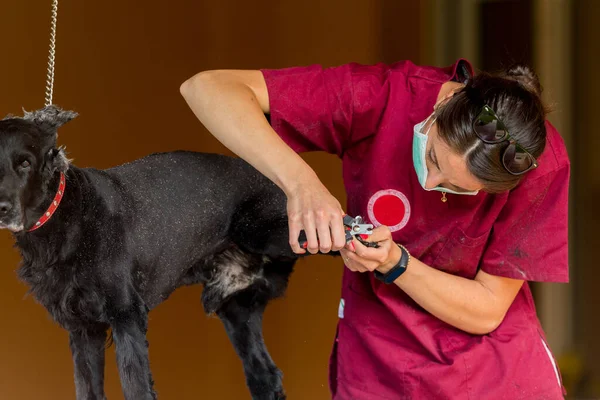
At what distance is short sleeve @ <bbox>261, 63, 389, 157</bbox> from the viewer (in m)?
1.43

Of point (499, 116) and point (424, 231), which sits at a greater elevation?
point (499, 116)

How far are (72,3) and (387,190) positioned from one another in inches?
40.9

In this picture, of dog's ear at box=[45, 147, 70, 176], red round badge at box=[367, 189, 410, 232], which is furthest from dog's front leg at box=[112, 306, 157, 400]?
red round badge at box=[367, 189, 410, 232]

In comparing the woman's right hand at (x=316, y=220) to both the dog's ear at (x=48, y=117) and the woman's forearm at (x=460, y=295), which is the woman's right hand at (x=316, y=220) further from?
the dog's ear at (x=48, y=117)

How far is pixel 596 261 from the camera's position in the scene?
2846mm

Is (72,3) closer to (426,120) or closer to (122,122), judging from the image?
(122,122)

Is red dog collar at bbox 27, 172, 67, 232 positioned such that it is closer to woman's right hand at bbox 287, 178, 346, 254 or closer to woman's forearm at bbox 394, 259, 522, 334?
woman's right hand at bbox 287, 178, 346, 254

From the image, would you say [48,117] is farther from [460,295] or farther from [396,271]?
[460,295]

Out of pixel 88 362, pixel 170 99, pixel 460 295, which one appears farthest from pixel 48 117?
pixel 170 99

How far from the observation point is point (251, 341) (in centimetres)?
161

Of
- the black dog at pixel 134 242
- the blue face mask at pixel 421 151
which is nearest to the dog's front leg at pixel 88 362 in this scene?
the black dog at pixel 134 242

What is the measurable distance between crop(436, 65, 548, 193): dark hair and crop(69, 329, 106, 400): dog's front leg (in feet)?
2.19

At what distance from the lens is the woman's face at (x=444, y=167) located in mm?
1298

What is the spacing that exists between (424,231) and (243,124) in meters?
0.40
